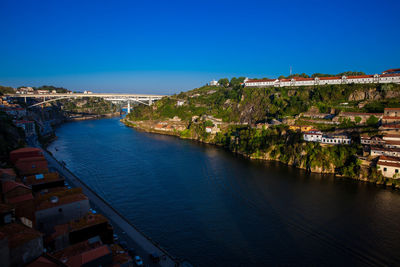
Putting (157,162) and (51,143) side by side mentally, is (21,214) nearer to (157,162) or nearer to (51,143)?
(157,162)

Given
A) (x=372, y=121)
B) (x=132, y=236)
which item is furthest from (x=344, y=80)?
(x=132, y=236)

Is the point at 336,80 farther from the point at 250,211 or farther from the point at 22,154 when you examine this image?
the point at 22,154

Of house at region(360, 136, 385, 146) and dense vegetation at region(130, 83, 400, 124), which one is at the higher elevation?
dense vegetation at region(130, 83, 400, 124)

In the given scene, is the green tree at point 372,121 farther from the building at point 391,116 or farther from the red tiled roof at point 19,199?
the red tiled roof at point 19,199

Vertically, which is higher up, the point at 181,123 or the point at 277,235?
the point at 181,123

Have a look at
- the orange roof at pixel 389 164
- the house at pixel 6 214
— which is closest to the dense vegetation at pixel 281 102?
the orange roof at pixel 389 164

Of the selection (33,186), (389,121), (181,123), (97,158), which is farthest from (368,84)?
(33,186)

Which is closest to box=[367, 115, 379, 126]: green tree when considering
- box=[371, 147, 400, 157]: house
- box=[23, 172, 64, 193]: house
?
box=[371, 147, 400, 157]: house

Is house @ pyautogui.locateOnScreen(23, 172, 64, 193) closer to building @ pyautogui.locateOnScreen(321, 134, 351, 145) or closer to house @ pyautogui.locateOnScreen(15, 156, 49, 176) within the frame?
house @ pyautogui.locateOnScreen(15, 156, 49, 176)
